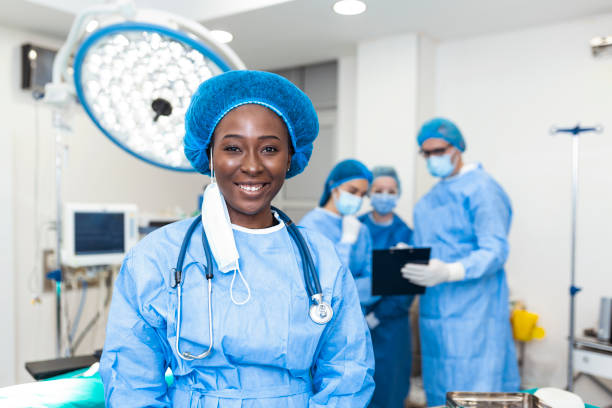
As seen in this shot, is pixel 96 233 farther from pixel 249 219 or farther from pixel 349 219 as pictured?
pixel 249 219

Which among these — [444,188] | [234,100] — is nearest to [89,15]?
[234,100]

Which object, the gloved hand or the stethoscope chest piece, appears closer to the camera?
the stethoscope chest piece

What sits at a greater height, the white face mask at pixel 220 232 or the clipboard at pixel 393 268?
the white face mask at pixel 220 232

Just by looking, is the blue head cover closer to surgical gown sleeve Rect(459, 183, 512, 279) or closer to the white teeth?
the white teeth

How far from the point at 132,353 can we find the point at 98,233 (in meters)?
1.89

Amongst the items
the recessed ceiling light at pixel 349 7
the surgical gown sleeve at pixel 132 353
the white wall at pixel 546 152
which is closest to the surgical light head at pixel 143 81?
the surgical gown sleeve at pixel 132 353

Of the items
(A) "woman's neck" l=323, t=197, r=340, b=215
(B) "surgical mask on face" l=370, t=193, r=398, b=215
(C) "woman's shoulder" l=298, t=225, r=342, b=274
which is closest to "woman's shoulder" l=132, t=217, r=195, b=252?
(C) "woman's shoulder" l=298, t=225, r=342, b=274

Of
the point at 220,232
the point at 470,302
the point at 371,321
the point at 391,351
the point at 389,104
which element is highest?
the point at 389,104

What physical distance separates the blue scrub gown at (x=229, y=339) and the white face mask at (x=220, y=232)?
22 mm

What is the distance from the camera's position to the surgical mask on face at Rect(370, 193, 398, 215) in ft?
8.21

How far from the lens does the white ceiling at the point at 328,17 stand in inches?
101

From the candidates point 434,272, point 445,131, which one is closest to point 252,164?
point 434,272

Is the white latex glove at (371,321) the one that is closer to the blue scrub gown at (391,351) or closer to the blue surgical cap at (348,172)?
the blue scrub gown at (391,351)

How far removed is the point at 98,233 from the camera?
255 centimetres
